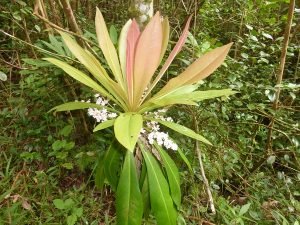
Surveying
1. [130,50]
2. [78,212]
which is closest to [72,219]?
[78,212]

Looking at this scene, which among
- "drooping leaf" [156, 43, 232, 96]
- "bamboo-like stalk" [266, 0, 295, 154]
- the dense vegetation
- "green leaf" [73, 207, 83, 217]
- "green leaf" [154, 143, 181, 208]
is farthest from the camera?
"bamboo-like stalk" [266, 0, 295, 154]

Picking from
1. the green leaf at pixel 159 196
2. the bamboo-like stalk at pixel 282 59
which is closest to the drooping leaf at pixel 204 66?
the green leaf at pixel 159 196

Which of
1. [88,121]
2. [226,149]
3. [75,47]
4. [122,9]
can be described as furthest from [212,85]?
[122,9]

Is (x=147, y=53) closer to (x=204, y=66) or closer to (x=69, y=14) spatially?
(x=204, y=66)

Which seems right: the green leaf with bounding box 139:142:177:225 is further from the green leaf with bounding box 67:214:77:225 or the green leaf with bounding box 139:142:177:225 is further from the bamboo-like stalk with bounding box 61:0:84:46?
the bamboo-like stalk with bounding box 61:0:84:46

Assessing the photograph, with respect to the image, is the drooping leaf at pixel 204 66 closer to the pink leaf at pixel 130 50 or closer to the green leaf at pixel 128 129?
the pink leaf at pixel 130 50

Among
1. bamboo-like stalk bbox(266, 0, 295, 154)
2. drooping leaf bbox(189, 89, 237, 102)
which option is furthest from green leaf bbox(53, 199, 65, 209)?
bamboo-like stalk bbox(266, 0, 295, 154)

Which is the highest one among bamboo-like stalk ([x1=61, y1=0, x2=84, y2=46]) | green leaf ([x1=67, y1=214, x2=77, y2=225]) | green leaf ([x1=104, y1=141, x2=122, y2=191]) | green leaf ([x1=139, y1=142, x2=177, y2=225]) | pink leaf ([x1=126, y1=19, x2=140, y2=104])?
bamboo-like stalk ([x1=61, y1=0, x2=84, y2=46])
